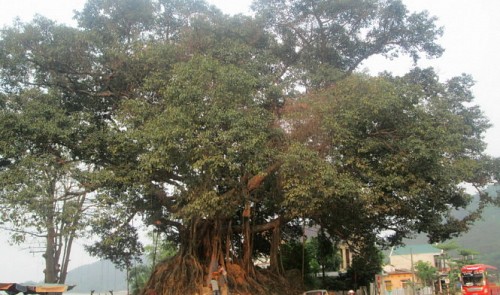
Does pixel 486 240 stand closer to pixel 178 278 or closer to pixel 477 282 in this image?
pixel 477 282

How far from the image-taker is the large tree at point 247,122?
39.1 feet

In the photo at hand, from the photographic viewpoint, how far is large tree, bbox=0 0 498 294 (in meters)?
11.9

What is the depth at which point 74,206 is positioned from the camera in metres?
12.5

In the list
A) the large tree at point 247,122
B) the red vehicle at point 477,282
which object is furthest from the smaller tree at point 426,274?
the large tree at point 247,122

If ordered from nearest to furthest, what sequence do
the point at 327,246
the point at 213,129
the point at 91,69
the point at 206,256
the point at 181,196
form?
1. the point at 213,129
2. the point at 181,196
3. the point at 91,69
4. the point at 206,256
5. the point at 327,246

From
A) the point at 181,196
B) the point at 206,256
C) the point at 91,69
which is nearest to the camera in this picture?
the point at 181,196

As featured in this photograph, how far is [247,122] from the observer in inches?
464

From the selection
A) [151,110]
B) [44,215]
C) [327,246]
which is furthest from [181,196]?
[327,246]

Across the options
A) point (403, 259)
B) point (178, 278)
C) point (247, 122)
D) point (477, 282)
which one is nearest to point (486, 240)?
point (403, 259)

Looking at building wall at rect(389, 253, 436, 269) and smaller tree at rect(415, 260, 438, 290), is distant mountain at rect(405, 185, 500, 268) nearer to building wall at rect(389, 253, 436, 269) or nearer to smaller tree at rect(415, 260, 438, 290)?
building wall at rect(389, 253, 436, 269)

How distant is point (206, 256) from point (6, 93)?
7.86 m

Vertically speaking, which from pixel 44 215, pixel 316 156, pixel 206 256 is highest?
pixel 316 156

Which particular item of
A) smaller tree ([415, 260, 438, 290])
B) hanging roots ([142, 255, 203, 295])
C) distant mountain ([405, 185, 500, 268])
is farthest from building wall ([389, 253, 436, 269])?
hanging roots ([142, 255, 203, 295])

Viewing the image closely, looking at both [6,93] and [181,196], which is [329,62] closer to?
[181,196]
